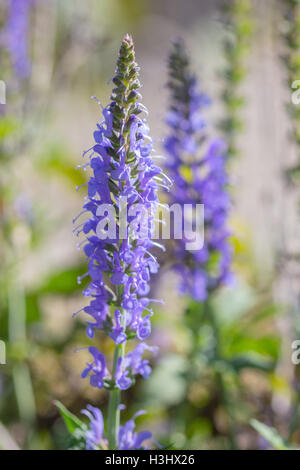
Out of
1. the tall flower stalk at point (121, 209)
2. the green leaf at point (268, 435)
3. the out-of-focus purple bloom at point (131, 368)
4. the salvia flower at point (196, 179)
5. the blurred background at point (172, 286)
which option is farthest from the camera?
the blurred background at point (172, 286)

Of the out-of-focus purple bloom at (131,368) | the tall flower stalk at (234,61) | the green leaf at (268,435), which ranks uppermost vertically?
the tall flower stalk at (234,61)

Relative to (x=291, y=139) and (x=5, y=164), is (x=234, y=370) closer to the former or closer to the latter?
(x=291, y=139)

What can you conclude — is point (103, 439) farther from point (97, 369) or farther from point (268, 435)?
point (268, 435)

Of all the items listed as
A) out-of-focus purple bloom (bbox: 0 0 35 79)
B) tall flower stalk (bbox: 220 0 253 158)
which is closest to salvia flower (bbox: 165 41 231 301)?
tall flower stalk (bbox: 220 0 253 158)

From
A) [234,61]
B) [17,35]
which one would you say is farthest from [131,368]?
[17,35]

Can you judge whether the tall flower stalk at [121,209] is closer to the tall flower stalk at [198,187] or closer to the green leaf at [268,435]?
the green leaf at [268,435]

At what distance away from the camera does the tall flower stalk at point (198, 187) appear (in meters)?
2.30

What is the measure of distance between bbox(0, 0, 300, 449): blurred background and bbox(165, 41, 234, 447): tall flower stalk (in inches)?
4.7

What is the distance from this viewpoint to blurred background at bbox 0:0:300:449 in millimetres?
2611

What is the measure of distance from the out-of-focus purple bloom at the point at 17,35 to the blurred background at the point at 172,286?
0.04 feet

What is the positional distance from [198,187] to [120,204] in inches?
38.7

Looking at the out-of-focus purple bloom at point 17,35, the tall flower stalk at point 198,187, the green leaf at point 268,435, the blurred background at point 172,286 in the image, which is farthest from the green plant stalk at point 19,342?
the green leaf at point 268,435

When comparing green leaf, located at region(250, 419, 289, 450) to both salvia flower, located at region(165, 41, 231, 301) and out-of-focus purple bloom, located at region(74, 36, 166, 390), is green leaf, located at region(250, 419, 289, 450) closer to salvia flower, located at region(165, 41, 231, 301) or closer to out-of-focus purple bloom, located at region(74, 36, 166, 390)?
out-of-focus purple bloom, located at region(74, 36, 166, 390)

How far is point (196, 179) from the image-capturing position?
2.38 m
